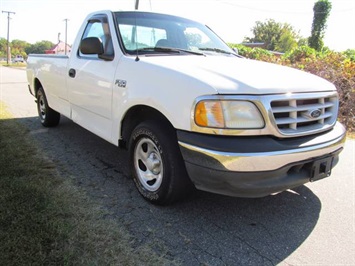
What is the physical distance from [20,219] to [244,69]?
231cm

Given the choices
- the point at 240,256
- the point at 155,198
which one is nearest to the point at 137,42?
the point at 155,198

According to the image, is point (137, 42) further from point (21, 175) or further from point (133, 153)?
point (21, 175)

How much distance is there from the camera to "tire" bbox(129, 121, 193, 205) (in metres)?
2.78

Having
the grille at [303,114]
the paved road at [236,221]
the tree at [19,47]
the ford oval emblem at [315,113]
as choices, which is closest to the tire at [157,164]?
the paved road at [236,221]

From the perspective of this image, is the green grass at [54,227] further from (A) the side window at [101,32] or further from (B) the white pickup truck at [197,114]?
(A) the side window at [101,32]

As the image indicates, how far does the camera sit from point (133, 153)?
130 inches

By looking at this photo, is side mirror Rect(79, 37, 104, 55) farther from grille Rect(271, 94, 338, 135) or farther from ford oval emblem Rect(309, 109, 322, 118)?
ford oval emblem Rect(309, 109, 322, 118)

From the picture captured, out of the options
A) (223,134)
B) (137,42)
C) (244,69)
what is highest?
(137,42)

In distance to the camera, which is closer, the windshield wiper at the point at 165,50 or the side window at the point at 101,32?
the windshield wiper at the point at 165,50

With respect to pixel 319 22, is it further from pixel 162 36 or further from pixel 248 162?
pixel 248 162

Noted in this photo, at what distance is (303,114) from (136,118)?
159 cm

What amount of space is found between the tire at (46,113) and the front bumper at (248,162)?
157 inches

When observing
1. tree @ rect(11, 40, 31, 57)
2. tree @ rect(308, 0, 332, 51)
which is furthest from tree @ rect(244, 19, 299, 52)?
tree @ rect(11, 40, 31, 57)

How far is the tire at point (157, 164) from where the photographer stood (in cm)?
278
